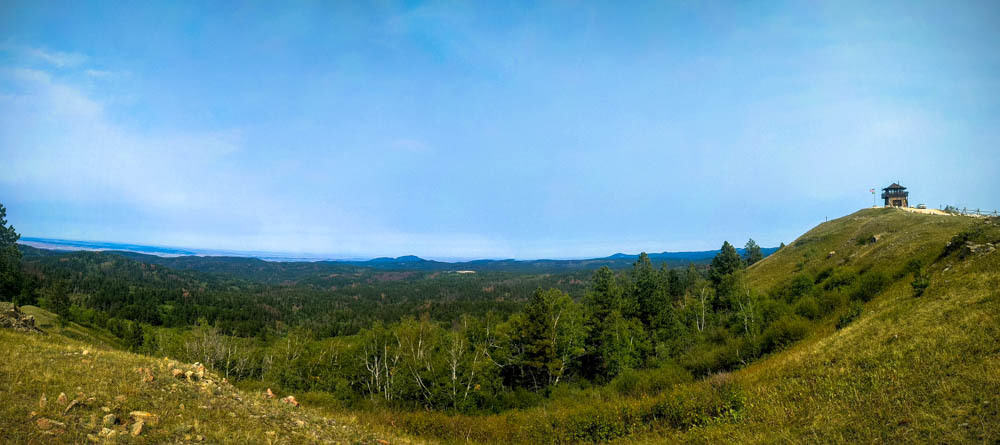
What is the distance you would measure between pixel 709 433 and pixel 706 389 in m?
4.57

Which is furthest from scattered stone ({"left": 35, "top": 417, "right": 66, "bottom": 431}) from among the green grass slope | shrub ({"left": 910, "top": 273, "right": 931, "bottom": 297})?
shrub ({"left": 910, "top": 273, "right": 931, "bottom": 297})

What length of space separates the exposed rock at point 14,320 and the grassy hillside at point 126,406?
358 cm

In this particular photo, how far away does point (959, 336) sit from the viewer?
13.1 metres

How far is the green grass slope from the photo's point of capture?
10.1 metres

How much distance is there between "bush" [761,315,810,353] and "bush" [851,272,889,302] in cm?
502

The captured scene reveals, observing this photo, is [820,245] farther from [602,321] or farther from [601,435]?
[601,435]

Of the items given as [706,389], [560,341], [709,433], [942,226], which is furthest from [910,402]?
[942,226]

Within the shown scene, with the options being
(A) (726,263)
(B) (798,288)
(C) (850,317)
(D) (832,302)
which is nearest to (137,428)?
(C) (850,317)

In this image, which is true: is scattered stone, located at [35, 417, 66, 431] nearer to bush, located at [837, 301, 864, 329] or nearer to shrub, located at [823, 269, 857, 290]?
bush, located at [837, 301, 864, 329]

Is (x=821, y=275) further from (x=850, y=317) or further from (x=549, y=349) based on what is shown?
(x=549, y=349)

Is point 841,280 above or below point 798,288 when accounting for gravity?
above

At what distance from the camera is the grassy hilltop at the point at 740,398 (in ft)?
30.4

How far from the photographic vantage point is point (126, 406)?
9.48m

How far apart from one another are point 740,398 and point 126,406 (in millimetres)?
22569
